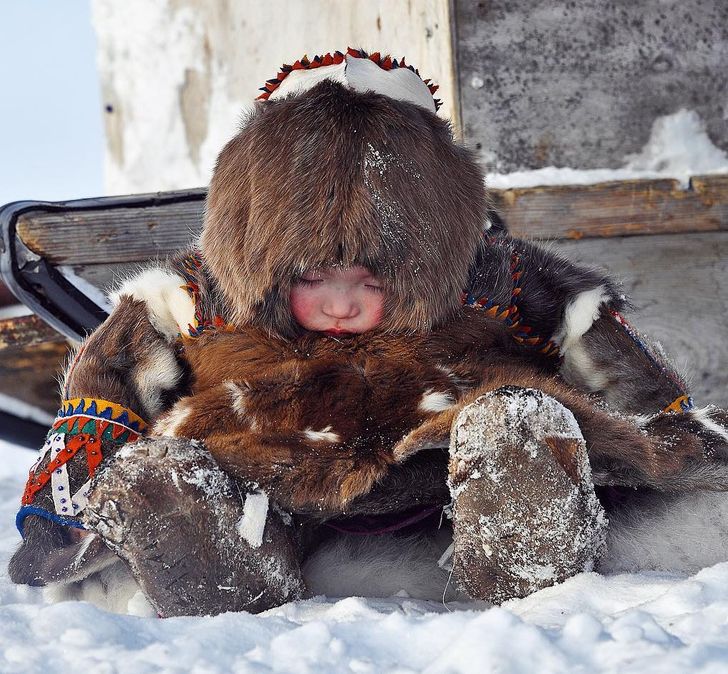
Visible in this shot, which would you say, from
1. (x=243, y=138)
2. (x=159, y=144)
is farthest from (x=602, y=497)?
(x=159, y=144)

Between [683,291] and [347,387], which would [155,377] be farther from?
[683,291]

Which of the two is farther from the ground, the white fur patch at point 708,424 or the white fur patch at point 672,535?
the white fur patch at point 708,424

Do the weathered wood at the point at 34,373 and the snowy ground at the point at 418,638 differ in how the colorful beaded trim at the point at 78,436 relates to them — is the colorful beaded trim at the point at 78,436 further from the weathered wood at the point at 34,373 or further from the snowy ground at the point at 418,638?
the weathered wood at the point at 34,373

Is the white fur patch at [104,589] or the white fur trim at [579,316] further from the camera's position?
the white fur trim at [579,316]

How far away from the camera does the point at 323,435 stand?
1225mm

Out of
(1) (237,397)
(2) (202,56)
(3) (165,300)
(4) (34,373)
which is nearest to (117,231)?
(4) (34,373)

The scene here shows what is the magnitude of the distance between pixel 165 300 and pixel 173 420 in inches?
10.3

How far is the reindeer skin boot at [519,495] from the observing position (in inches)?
40.6

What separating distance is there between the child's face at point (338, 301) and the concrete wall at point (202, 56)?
3.70 feet

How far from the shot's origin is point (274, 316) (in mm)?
1333

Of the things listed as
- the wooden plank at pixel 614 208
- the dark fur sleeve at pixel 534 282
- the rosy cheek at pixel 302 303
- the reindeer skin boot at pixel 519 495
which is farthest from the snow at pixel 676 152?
Answer: the reindeer skin boot at pixel 519 495

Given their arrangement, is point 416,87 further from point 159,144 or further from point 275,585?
point 159,144

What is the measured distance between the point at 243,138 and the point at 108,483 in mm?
589

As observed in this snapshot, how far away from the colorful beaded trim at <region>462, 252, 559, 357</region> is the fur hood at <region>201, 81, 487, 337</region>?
6 centimetres
